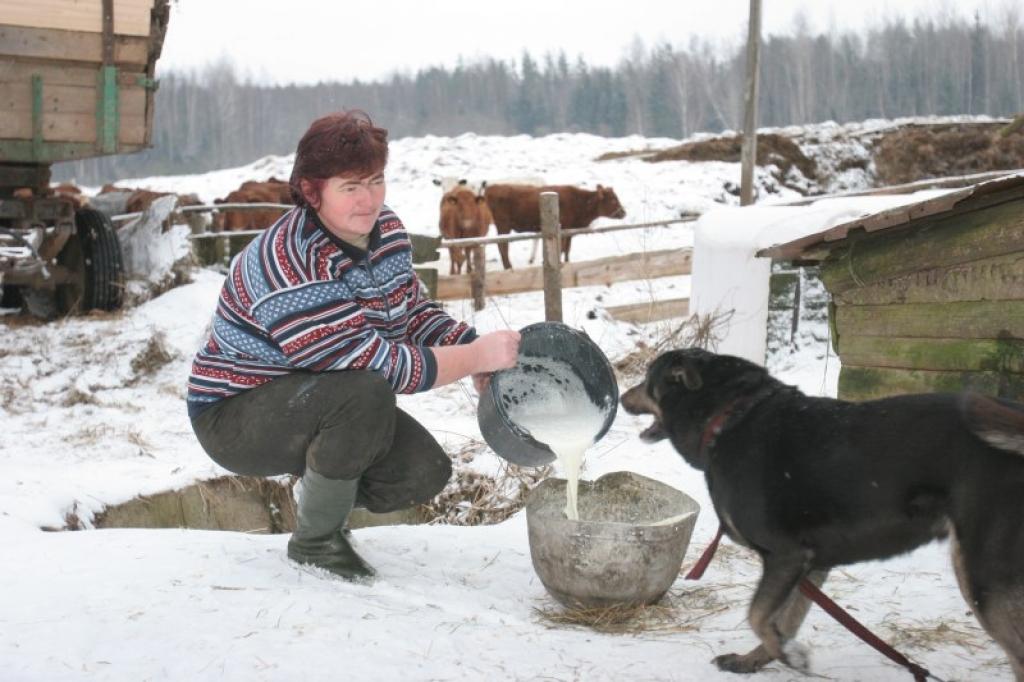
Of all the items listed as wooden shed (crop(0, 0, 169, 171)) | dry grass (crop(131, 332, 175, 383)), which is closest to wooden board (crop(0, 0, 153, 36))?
wooden shed (crop(0, 0, 169, 171))

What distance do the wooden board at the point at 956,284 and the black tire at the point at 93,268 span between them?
7.40 m

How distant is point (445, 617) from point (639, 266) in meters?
10.7

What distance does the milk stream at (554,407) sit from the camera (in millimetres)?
3828

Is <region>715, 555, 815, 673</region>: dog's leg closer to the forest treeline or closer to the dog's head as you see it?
the dog's head

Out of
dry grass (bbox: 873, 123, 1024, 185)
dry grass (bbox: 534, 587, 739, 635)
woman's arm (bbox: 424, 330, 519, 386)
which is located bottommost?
dry grass (bbox: 534, 587, 739, 635)

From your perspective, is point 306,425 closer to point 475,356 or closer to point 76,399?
point 475,356

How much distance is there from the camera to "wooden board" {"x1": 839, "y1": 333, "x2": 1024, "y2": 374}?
438 cm

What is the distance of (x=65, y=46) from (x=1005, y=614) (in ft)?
27.3

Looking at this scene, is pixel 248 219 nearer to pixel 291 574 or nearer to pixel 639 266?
pixel 639 266

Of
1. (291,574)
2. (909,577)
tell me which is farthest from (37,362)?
(909,577)

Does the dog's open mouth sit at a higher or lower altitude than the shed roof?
lower

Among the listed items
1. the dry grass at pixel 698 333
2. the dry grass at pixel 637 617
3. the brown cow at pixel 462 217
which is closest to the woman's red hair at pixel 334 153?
the dry grass at pixel 637 617

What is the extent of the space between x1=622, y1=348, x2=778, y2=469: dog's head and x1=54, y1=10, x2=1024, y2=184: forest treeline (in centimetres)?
3025

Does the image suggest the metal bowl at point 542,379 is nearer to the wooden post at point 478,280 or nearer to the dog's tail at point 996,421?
the dog's tail at point 996,421
